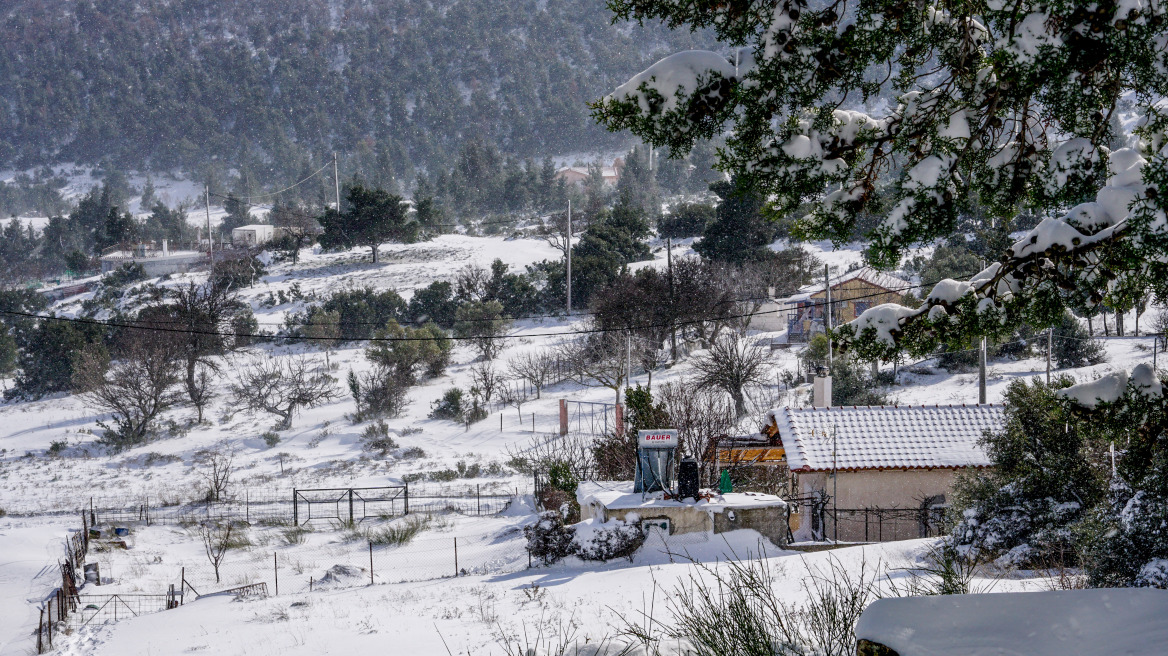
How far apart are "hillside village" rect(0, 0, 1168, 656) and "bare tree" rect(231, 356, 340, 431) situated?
16 cm

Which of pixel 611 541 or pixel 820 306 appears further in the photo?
pixel 820 306

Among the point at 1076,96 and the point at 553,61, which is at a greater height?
the point at 553,61

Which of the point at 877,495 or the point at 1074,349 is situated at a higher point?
the point at 1074,349

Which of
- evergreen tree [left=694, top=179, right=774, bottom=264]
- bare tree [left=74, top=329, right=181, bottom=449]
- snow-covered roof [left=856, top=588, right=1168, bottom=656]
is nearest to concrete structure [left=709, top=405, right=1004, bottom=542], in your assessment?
snow-covered roof [left=856, top=588, right=1168, bottom=656]

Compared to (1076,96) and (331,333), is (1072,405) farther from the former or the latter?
(331,333)

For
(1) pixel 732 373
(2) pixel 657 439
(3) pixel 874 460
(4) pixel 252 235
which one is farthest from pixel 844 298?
(4) pixel 252 235

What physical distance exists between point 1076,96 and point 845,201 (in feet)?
5.52

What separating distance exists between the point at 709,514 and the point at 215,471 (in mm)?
16000

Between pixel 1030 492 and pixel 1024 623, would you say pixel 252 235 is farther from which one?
pixel 1024 623

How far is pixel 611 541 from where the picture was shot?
15.1 metres

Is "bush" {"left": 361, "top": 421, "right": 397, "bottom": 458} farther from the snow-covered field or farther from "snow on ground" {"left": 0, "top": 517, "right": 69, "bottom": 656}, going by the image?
"snow on ground" {"left": 0, "top": 517, "right": 69, "bottom": 656}

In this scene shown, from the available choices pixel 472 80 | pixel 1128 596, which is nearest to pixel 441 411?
pixel 1128 596

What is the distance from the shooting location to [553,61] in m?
176

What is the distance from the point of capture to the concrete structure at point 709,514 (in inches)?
→ 601
